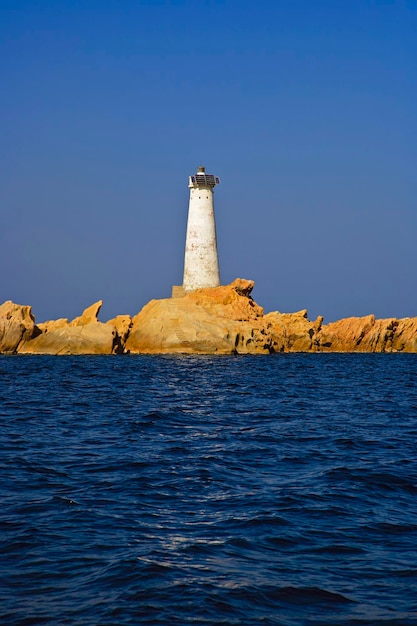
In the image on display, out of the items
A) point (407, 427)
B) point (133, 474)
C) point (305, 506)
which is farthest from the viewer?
point (407, 427)

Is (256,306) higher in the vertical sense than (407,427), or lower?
higher

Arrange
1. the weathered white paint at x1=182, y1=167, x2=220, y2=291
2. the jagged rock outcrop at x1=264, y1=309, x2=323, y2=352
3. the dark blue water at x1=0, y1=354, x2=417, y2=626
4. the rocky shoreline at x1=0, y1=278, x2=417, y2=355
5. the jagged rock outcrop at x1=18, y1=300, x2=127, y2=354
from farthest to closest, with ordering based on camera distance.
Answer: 1. the jagged rock outcrop at x1=264, y1=309, x2=323, y2=352
2. the weathered white paint at x1=182, y1=167, x2=220, y2=291
3. the jagged rock outcrop at x1=18, y1=300, x2=127, y2=354
4. the rocky shoreline at x1=0, y1=278, x2=417, y2=355
5. the dark blue water at x1=0, y1=354, x2=417, y2=626

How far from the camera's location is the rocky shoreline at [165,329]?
60.7 m

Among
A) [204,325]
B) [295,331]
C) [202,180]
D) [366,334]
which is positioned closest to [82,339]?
[204,325]

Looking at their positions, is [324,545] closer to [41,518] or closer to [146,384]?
[41,518]

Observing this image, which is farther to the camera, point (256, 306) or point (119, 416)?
point (256, 306)

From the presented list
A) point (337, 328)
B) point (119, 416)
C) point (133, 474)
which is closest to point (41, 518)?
point (133, 474)

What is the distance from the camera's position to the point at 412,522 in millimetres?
10570

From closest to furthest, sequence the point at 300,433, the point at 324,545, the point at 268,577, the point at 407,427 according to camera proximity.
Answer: the point at 268,577 → the point at 324,545 → the point at 300,433 → the point at 407,427

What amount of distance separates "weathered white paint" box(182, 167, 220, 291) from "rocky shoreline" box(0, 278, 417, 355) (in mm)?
1480

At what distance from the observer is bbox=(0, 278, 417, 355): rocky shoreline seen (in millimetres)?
60719

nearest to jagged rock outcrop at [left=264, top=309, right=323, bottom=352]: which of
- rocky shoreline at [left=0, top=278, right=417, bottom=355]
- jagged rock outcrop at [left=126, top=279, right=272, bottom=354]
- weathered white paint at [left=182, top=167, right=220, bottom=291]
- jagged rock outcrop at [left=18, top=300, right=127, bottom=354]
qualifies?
rocky shoreline at [left=0, top=278, right=417, bottom=355]

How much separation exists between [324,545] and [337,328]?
72085mm

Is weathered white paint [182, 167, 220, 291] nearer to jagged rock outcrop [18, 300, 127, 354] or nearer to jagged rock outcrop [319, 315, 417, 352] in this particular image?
jagged rock outcrop [18, 300, 127, 354]
